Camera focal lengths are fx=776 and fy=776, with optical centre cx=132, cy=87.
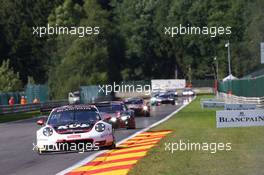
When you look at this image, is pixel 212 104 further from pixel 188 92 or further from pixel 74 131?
pixel 188 92

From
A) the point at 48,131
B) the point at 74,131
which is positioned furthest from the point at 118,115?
the point at 74,131

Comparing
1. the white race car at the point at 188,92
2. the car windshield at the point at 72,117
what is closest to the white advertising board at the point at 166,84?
the white race car at the point at 188,92

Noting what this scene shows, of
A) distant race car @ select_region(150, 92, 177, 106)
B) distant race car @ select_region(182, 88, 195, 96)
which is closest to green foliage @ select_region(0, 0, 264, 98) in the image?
distant race car @ select_region(182, 88, 195, 96)

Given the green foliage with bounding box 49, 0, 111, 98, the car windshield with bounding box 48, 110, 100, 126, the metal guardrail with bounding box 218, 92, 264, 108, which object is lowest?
the metal guardrail with bounding box 218, 92, 264, 108

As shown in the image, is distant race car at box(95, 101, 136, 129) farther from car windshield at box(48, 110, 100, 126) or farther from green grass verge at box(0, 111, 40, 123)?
green grass verge at box(0, 111, 40, 123)

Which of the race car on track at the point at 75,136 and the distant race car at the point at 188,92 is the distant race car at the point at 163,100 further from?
the race car on track at the point at 75,136

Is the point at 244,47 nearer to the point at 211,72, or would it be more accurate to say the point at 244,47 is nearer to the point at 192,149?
the point at 211,72

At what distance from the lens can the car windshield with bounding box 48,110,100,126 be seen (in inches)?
759

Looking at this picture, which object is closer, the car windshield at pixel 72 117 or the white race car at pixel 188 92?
the car windshield at pixel 72 117

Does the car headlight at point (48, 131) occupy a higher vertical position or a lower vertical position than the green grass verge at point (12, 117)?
higher

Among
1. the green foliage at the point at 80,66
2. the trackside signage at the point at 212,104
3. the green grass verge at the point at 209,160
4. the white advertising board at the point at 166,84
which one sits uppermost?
the green foliage at the point at 80,66

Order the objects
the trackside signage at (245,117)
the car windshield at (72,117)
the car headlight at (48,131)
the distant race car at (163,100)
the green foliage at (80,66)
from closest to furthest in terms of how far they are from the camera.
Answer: the car headlight at (48,131), the car windshield at (72,117), the trackside signage at (245,117), the distant race car at (163,100), the green foliage at (80,66)

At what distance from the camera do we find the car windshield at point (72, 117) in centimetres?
1928

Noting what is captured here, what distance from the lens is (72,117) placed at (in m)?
19.6
